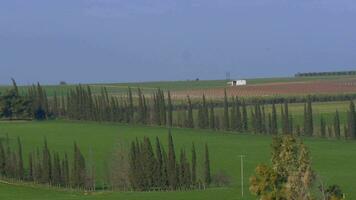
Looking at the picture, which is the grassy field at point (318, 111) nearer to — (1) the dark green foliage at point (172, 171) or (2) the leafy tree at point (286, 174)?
(1) the dark green foliage at point (172, 171)

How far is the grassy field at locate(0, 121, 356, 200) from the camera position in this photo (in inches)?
2766

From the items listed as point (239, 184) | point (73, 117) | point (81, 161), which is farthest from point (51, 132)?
point (239, 184)

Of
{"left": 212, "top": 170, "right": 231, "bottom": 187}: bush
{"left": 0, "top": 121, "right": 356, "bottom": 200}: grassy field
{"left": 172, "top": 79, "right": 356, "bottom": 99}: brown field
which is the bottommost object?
Answer: {"left": 212, "top": 170, "right": 231, "bottom": 187}: bush

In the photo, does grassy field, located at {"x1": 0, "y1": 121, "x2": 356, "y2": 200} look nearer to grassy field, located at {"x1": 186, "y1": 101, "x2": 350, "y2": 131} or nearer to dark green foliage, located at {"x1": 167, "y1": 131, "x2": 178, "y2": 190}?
dark green foliage, located at {"x1": 167, "y1": 131, "x2": 178, "y2": 190}

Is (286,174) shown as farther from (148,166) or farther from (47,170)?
(47,170)

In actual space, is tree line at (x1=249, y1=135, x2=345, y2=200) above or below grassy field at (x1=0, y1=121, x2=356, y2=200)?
above

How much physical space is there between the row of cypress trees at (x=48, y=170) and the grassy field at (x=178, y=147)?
230 centimetres

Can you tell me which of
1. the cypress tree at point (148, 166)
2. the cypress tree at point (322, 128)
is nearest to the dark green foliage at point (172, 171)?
the cypress tree at point (148, 166)

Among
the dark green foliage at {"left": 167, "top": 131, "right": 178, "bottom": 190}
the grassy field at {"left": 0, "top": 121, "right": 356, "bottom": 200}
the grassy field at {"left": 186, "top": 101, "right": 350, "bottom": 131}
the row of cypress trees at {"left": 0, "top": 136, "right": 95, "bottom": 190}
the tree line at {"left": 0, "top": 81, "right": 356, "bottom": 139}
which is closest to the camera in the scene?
the grassy field at {"left": 0, "top": 121, "right": 356, "bottom": 200}

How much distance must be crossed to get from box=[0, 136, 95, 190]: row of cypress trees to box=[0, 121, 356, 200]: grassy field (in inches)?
90.6

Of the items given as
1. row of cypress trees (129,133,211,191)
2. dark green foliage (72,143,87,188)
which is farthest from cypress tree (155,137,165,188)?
dark green foliage (72,143,87,188)

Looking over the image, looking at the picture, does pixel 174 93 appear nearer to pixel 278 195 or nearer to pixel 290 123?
pixel 290 123

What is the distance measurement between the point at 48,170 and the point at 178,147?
74.0ft

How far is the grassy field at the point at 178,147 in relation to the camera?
230 ft
